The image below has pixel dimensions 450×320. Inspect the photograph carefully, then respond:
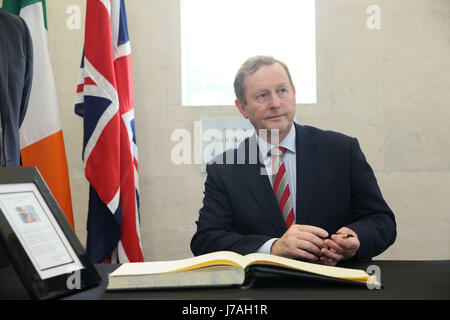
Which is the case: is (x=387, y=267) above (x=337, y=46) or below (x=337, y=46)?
below

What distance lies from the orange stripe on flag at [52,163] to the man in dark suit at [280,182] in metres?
1.36

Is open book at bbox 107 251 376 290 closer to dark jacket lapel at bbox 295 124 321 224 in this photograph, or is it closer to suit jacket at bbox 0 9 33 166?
dark jacket lapel at bbox 295 124 321 224

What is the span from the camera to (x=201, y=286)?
1.04m

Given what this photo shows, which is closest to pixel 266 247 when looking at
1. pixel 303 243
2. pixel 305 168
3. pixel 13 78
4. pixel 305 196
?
pixel 303 243

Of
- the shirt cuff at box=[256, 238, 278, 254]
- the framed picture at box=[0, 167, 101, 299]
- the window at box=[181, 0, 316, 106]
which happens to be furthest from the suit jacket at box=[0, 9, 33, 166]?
the window at box=[181, 0, 316, 106]

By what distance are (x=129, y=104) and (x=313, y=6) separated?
1723 mm

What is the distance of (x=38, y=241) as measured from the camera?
1.02 metres

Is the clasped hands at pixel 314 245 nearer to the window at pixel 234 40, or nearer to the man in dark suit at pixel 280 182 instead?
the man in dark suit at pixel 280 182

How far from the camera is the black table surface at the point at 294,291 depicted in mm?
946

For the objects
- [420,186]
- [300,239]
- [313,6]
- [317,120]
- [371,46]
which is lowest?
[420,186]

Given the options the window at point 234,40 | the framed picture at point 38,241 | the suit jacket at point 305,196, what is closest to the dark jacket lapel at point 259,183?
the suit jacket at point 305,196

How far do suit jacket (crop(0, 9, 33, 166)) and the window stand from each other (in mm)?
1656

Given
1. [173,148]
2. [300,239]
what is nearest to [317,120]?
[173,148]
